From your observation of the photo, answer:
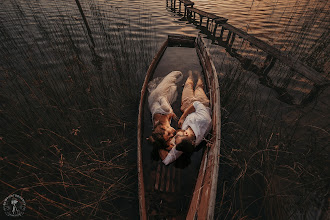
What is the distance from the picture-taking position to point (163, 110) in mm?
2562

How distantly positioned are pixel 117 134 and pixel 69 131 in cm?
101

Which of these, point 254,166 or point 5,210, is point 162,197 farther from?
point 5,210

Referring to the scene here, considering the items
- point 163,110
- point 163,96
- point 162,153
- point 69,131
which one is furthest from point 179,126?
point 69,131

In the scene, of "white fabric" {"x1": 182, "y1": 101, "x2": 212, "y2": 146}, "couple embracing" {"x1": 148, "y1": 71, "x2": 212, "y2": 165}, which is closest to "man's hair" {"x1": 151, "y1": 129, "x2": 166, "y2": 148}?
"couple embracing" {"x1": 148, "y1": 71, "x2": 212, "y2": 165}

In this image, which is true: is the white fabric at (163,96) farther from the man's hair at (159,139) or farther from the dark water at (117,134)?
the dark water at (117,134)

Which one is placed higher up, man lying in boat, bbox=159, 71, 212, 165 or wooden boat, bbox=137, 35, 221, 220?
man lying in boat, bbox=159, 71, 212, 165

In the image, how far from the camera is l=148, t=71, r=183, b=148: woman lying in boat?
85.3 inches

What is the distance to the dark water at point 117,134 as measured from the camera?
2023mm

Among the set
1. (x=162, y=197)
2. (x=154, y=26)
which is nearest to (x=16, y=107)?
(x=162, y=197)

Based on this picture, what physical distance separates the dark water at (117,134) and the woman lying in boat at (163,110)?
1.81ft

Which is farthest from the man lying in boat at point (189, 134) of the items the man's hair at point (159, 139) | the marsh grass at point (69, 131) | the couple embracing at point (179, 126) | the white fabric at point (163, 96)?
the marsh grass at point (69, 131)

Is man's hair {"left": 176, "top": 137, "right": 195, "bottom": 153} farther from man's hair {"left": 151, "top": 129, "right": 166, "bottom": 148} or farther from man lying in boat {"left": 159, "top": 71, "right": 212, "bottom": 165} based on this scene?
man's hair {"left": 151, "top": 129, "right": 166, "bottom": 148}

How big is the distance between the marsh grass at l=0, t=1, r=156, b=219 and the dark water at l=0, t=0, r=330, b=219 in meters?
0.02

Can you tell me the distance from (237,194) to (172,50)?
16.0 ft
